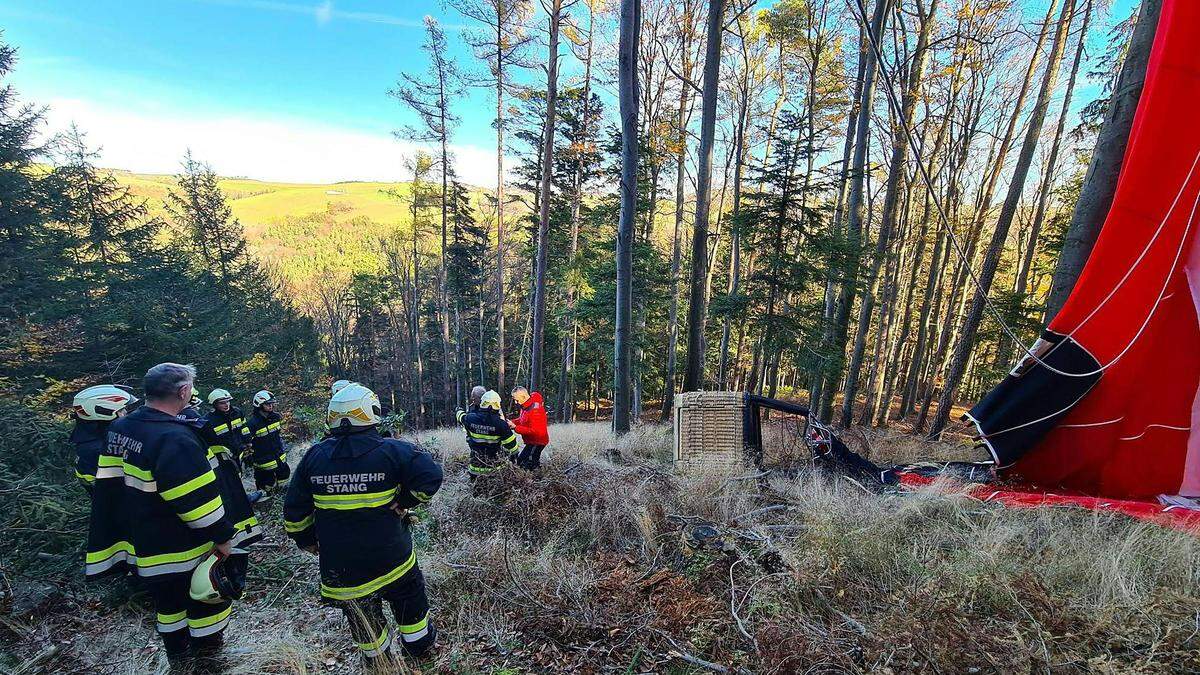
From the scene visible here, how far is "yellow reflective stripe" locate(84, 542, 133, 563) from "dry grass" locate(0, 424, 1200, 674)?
2.39ft

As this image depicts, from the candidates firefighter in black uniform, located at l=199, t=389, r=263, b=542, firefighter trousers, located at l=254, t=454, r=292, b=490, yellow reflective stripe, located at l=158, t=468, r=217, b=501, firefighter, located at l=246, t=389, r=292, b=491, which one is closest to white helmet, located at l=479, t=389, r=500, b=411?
firefighter in black uniform, located at l=199, t=389, r=263, b=542

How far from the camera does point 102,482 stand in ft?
10.1

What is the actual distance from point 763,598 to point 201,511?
3621 mm

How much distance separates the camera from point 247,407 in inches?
768

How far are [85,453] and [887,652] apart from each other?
5.83m

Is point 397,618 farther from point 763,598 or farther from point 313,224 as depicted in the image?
point 313,224

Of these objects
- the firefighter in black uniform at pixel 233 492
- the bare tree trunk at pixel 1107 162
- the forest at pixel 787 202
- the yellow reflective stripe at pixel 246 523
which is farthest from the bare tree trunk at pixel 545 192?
the bare tree trunk at pixel 1107 162

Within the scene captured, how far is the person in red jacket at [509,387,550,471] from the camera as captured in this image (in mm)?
6504

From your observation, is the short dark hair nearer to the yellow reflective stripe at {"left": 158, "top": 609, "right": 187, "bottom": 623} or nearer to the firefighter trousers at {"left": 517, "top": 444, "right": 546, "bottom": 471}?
the yellow reflective stripe at {"left": 158, "top": 609, "right": 187, "bottom": 623}

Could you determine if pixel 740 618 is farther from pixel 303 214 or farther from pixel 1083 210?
pixel 303 214

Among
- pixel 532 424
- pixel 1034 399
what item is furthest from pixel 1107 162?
pixel 532 424

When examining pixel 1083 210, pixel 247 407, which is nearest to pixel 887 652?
pixel 1083 210

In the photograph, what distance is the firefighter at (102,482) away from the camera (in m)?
3.09

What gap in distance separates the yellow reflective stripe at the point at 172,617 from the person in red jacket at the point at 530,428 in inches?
148
